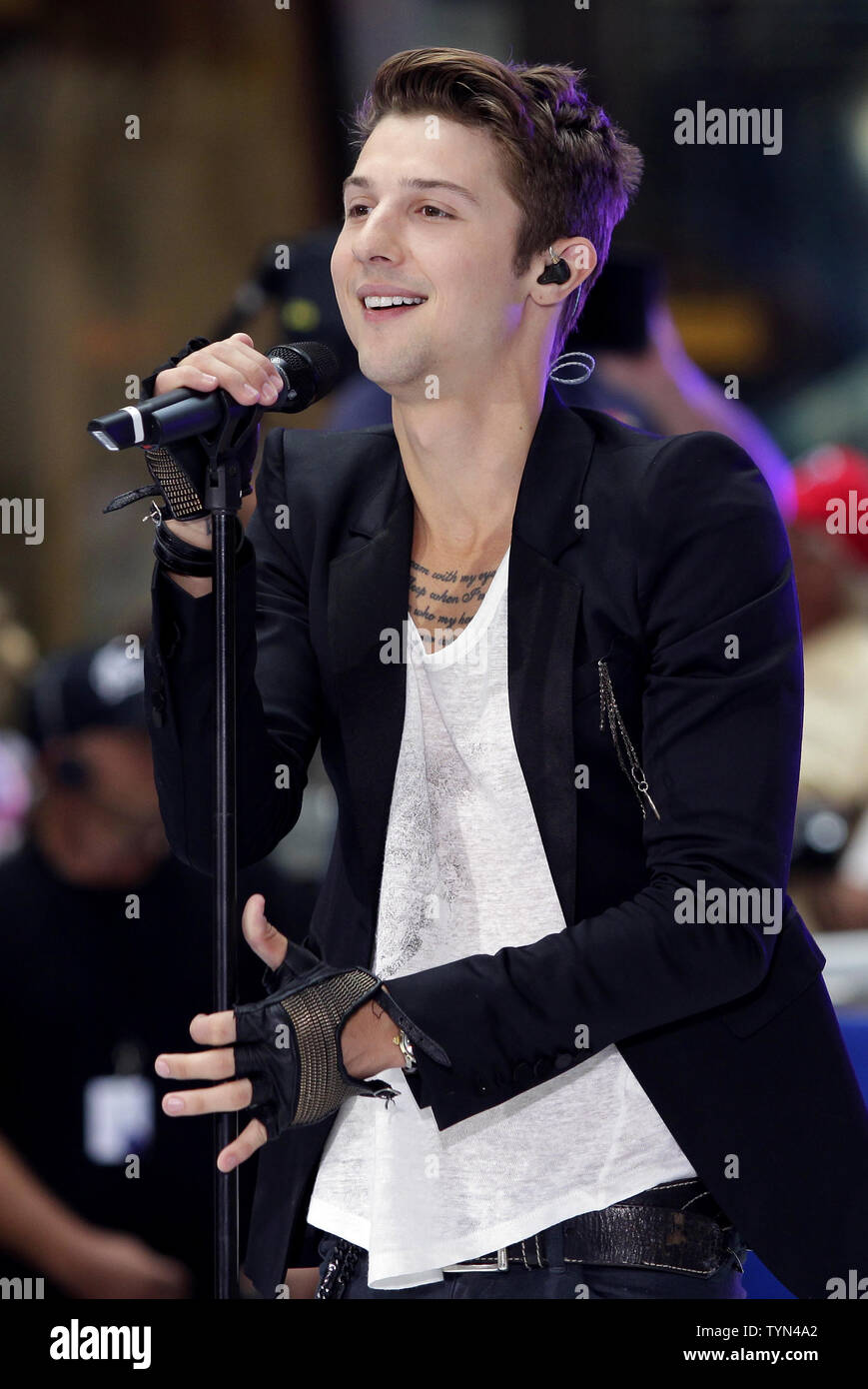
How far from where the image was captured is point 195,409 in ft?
4.15

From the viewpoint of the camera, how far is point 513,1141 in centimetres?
150

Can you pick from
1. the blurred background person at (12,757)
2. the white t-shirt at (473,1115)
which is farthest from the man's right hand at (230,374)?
the blurred background person at (12,757)

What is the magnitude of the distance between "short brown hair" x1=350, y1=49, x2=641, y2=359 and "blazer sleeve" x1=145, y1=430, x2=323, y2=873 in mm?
399

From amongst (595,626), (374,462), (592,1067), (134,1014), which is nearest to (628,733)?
(595,626)

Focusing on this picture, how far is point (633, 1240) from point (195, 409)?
2.77 feet

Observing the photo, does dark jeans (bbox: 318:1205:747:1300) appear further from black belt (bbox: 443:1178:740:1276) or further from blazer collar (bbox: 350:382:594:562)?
blazer collar (bbox: 350:382:594:562)

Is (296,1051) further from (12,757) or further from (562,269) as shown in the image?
(12,757)

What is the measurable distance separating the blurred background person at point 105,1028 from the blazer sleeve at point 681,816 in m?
1.48

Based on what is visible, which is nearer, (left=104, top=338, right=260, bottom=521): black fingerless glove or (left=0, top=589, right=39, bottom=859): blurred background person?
(left=104, top=338, right=260, bottom=521): black fingerless glove

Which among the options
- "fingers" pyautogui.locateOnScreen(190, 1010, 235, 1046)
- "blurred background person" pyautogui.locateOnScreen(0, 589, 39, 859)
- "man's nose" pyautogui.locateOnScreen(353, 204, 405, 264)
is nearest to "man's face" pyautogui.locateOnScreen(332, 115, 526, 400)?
"man's nose" pyautogui.locateOnScreen(353, 204, 405, 264)

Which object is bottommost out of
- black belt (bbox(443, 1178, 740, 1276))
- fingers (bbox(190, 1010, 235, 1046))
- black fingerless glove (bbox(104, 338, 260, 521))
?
black belt (bbox(443, 1178, 740, 1276))

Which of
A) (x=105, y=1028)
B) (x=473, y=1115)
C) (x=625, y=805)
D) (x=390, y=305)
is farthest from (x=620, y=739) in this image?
(x=105, y=1028)

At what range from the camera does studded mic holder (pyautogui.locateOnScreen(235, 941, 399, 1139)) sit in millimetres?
1266

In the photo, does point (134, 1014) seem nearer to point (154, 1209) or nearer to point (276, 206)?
point (154, 1209)
